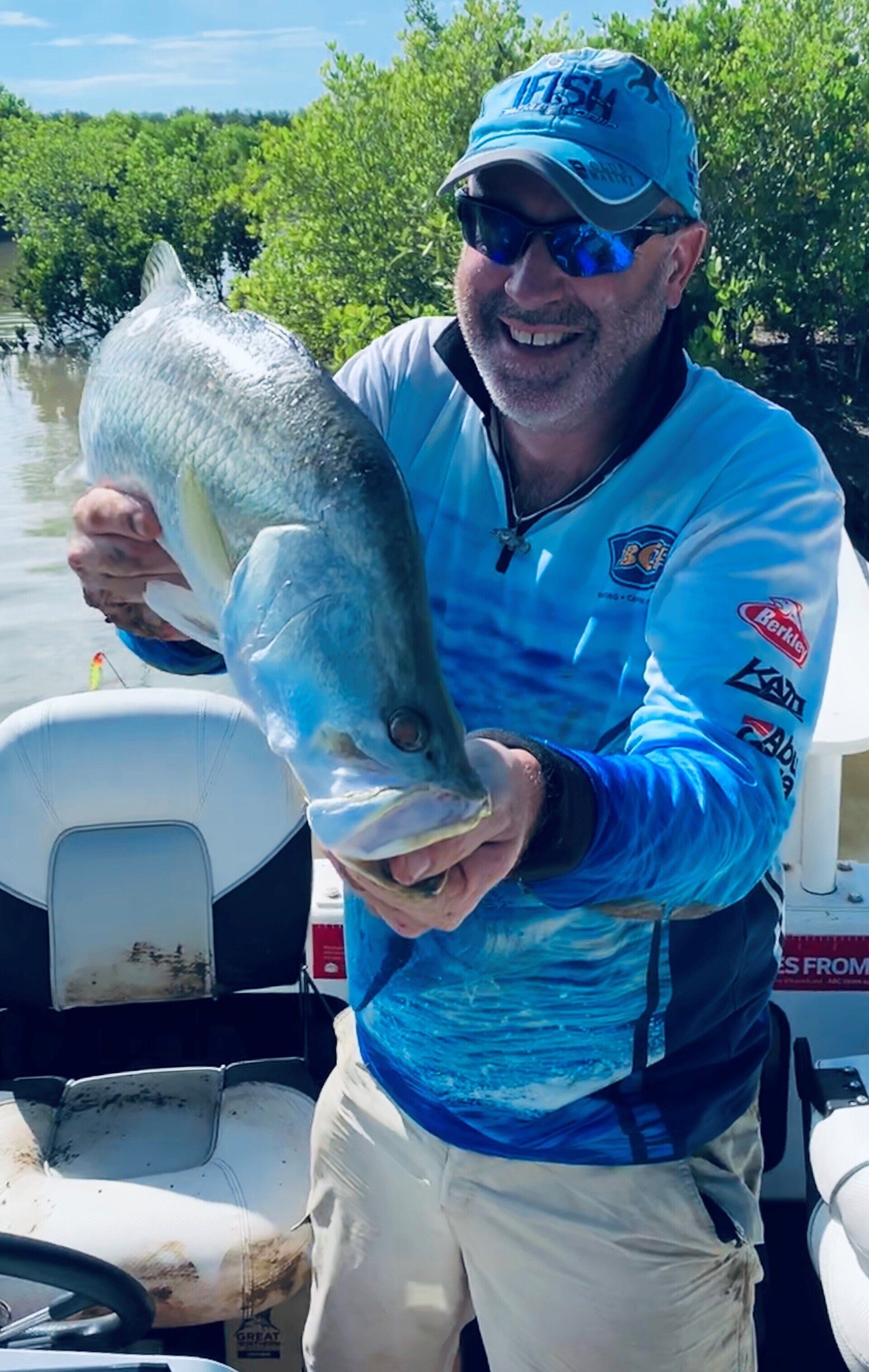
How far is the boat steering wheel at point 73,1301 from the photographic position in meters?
2.07

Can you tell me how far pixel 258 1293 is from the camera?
9.10 ft

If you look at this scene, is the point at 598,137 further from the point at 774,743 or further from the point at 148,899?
the point at 148,899

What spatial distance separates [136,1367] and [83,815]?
5.96ft

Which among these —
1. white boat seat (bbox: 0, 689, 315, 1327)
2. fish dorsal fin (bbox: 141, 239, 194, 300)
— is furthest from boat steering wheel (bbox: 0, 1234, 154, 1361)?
fish dorsal fin (bbox: 141, 239, 194, 300)

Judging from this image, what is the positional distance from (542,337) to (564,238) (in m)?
0.14

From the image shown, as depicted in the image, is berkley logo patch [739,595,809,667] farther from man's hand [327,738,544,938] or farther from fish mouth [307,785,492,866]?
fish mouth [307,785,492,866]

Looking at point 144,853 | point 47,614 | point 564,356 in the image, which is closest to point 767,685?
point 564,356

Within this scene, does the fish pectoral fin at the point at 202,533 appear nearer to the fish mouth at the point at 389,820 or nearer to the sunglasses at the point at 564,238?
the fish mouth at the point at 389,820

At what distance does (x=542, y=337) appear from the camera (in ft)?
6.26

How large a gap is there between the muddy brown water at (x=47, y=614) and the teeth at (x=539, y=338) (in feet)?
13.7

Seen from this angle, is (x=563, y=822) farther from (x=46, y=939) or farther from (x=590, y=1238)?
(x=46, y=939)

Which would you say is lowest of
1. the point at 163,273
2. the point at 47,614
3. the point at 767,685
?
the point at 47,614

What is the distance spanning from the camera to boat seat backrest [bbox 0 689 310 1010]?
329cm

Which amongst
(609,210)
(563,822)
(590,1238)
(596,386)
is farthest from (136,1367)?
(609,210)
